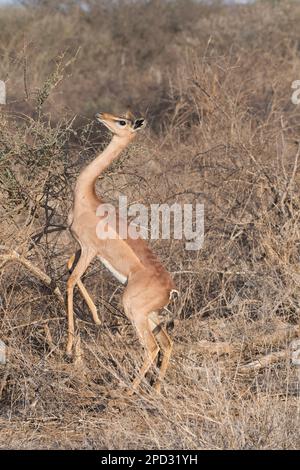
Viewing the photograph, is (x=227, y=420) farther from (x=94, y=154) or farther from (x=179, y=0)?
(x=179, y=0)

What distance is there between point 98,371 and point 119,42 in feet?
56.7

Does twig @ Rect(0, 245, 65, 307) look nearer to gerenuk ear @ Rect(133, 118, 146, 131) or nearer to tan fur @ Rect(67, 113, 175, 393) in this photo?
tan fur @ Rect(67, 113, 175, 393)

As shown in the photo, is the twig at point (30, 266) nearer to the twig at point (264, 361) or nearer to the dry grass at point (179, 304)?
the dry grass at point (179, 304)

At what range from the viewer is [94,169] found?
6.81 m

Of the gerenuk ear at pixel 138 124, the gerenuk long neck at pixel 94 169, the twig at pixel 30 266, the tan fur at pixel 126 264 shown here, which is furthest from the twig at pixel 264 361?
the gerenuk ear at pixel 138 124

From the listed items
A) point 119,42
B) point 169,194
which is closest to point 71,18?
point 119,42

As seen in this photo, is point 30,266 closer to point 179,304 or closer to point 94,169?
point 94,169

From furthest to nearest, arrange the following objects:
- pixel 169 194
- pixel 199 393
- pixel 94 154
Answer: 1. pixel 169 194
2. pixel 94 154
3. pixel 199 393

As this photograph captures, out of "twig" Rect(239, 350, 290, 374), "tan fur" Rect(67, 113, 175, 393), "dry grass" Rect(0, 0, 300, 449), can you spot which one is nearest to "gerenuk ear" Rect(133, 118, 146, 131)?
"tan fur" Rect(67, 113, 175, 393)

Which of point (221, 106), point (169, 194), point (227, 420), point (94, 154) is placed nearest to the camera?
point (227, 420)

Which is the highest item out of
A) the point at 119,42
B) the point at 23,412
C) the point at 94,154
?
the point at 119,42

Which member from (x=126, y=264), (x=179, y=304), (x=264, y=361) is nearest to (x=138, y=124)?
(x=126, y=264)

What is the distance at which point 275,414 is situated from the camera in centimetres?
557

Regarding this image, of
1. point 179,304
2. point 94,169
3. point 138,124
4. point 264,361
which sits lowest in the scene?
point 264,361
